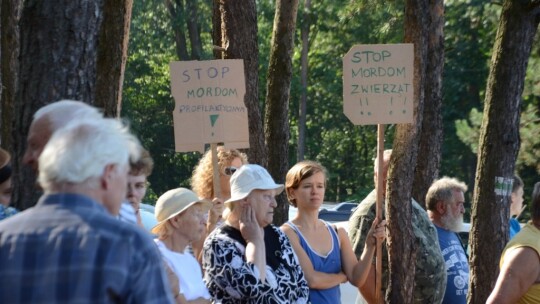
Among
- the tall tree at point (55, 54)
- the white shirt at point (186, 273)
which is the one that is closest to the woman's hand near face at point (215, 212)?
the white shirt at point (186, 273)

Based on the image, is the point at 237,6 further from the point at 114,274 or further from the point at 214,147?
the point at 114,274

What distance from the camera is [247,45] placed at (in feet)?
33.3

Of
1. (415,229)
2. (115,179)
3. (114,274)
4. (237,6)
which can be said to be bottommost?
(415,229)

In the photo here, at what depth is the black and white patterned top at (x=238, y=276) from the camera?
595 cm

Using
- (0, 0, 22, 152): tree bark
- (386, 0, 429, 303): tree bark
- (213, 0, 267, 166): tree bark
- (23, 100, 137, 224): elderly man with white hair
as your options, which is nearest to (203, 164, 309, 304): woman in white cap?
(386, 0, 429, 303): tree bark

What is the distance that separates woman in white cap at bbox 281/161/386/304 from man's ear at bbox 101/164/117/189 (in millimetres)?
3617

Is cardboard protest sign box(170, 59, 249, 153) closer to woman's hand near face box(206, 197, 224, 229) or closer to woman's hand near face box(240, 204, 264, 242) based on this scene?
woman's hand near face box(206, 197, 224, 229)

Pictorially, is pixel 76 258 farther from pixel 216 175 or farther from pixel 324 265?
pixel 216 175

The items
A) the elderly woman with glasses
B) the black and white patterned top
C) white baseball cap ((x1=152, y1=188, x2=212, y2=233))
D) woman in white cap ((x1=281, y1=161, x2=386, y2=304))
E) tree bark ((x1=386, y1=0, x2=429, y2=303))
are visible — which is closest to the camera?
white baseball cap ((x1=152, y1=188, x2=212, y2=233))

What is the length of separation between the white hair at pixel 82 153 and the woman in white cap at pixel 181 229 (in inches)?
87.5

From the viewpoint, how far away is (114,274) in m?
3.24

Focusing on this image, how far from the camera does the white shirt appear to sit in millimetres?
5512

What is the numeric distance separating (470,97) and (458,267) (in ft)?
98.3

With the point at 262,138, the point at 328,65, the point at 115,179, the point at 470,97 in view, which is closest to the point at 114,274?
the point at 115,179
